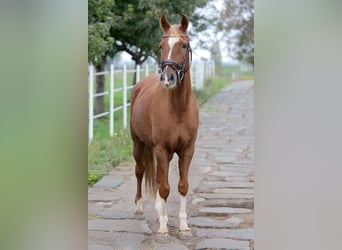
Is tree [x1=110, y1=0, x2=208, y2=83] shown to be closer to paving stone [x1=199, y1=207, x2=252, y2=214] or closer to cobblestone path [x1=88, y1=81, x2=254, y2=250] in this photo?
cobblestone path [x1=88, y1=81, x2=254, y2=250]

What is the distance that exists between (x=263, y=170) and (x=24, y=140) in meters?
0.61

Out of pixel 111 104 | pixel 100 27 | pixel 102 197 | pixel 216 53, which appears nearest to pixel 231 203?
pixel 102 197

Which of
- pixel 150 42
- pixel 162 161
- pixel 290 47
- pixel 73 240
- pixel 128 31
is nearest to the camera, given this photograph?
pixel 290 47

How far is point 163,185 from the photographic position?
74.7 inches

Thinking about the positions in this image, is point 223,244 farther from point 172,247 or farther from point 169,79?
point 169,79

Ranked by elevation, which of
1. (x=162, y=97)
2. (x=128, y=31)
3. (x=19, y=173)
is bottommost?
(x=19, y=173)

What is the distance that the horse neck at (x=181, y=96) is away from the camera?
5.93 feet

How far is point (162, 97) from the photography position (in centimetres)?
188

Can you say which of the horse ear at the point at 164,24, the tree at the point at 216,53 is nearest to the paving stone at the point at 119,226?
the horse ear at the point at 164,24

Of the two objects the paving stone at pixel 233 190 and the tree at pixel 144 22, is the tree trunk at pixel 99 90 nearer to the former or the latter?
the tree at pixel 144 22

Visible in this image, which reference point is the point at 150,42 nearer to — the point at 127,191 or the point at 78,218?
the point at 127,191

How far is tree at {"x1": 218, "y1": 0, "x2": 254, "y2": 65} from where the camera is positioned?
9.85 feet

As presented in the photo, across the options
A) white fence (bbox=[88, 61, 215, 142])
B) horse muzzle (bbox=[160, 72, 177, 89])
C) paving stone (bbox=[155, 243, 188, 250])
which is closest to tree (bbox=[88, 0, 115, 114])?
white fence (bbox=[88, 61, 215, 142])

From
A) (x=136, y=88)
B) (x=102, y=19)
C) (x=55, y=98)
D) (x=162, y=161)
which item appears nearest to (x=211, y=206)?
(x=162, y=161)
